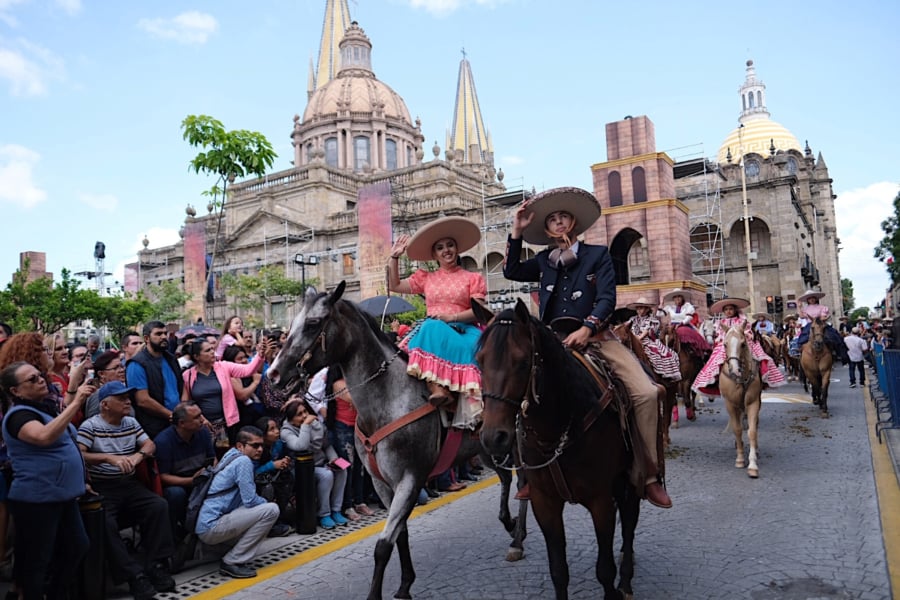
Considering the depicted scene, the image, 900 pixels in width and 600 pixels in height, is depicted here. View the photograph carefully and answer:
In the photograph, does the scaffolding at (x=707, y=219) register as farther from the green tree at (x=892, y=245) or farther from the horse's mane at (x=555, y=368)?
the horse's mane at (x=555, y=368)

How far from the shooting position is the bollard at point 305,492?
714 centimetres

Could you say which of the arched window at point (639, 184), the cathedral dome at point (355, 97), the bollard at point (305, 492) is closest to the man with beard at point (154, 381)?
the bollard at point (305, 492)

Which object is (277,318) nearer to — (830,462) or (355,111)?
(355,111)

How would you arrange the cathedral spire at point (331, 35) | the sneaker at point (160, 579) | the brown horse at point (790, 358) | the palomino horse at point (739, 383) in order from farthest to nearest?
the cathedral spire at point (331, 35) < the brown horse at point (790, 358) < the palomino horse at point (739, 383) < the sneaker at point (160, 579)

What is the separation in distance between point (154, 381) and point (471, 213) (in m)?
36.2

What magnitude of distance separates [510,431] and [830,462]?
26.5 feet

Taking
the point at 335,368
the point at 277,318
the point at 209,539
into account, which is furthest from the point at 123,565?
the point at 277,318

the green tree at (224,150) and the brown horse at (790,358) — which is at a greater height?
the green tree at (224,150)

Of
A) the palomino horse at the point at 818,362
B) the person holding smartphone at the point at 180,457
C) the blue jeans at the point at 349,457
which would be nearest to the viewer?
the person holding smartphone at the point at 180,457

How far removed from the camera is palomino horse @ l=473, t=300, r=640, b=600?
3.75m

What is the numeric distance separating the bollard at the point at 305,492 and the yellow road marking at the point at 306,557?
458mm

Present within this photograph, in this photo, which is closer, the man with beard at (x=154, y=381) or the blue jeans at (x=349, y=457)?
the man with beard at (x=154, y=381)

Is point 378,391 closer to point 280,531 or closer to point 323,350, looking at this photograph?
point 323,350

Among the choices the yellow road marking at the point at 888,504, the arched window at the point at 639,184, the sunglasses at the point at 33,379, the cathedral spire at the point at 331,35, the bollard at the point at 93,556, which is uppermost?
the cathedral spire at the point at 331,35
